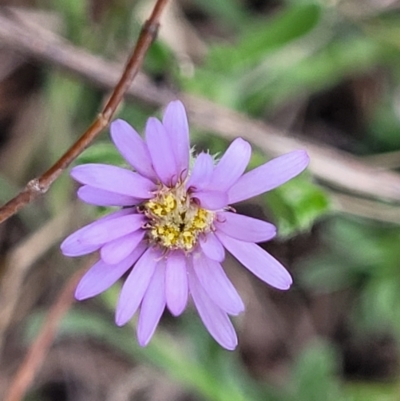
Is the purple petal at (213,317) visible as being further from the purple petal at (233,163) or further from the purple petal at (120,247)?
the purple petal at (233,163)

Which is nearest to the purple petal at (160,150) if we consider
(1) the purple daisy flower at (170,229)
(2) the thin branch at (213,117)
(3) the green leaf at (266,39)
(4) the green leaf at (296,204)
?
(1) the purple daisy flower at (170,229)

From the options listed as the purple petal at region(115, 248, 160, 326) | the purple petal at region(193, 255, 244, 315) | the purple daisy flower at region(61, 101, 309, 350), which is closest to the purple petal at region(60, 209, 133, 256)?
the purple daisy flower at region(61, 101, 309, 350)

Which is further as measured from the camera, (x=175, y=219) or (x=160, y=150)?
(x=175, y=219)

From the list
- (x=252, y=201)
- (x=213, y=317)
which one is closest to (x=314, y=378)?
(x=252, y=201)

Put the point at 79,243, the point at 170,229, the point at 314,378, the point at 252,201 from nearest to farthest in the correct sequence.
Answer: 1. the point at 79,243
2. the point at 170,229
3. the point at 314,378
4. the point at 252,201

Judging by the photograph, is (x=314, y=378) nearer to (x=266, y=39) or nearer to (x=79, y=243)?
(x=266, y=39)

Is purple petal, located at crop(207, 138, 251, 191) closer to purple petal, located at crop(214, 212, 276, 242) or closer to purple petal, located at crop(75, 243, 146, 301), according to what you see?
purple petal, located at crop(214, 212, 276, 242)
